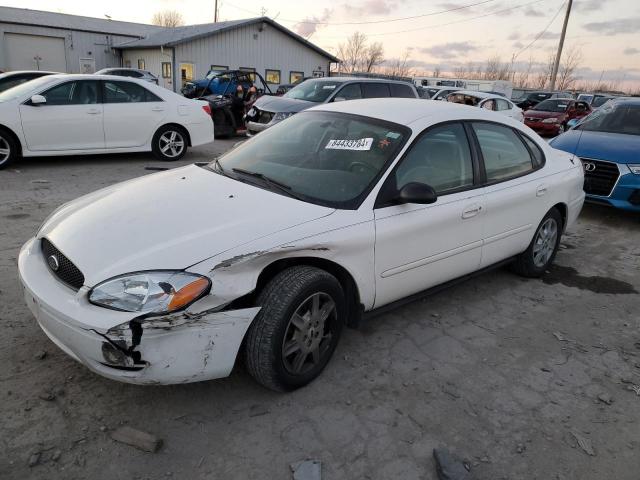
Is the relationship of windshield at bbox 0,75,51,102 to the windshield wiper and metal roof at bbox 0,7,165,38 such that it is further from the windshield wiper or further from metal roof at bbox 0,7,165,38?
metal roof at bbox 0,7,165,38

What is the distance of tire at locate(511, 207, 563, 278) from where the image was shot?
4391mm

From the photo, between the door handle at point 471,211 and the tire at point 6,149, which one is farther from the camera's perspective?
the tire at point 6,149

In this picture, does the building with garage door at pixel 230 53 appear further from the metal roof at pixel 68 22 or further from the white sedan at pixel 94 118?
the white sedan at pixel 94 118

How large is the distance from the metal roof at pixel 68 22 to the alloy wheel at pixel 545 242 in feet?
118

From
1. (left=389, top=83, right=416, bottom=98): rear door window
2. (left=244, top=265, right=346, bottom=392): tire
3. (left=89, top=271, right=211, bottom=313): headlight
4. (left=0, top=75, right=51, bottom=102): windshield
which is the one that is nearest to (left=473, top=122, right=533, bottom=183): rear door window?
(left=244, top=265, right=346, bottom=392): tire

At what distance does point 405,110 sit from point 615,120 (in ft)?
19.1

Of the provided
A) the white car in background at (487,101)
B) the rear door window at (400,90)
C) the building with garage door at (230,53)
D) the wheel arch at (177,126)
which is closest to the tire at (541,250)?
the wheel arch at (177,126)

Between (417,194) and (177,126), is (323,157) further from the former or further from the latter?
(177,126)

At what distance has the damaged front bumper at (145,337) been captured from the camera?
2.20 m

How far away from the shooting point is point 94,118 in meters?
7.96

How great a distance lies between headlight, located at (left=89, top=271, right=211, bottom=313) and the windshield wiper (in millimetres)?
876

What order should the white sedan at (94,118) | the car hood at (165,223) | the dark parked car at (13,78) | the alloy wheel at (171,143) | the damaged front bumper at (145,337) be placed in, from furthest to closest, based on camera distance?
1. the dark parked car at (13,78)
2. the alloy wheel at (171,143)
3. the white sedan at (94,118)
4. the car hood at (165,223)
5. the damaged front bumper at (145,337)

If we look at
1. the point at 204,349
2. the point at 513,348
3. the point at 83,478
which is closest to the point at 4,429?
the point at 83,478

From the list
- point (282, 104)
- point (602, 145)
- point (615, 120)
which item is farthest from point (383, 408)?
point (282, 104)
